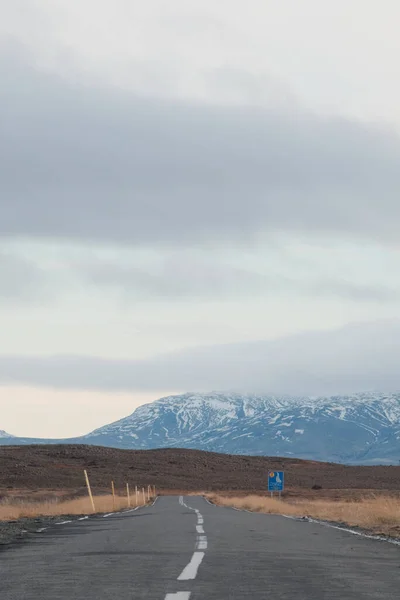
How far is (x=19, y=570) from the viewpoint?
1366 cm

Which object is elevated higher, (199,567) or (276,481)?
(276,481)

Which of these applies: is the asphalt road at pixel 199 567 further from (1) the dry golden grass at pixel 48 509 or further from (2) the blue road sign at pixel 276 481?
(2) the blue road sign at pixel 276 481

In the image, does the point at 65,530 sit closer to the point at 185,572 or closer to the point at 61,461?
the point at 185,572

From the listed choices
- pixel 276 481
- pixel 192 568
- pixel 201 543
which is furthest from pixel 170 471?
pixel 192 568

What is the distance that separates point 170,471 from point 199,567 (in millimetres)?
137571

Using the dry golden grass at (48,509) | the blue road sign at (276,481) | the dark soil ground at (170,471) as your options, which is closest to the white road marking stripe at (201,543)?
the dry golden grass at (48,509)

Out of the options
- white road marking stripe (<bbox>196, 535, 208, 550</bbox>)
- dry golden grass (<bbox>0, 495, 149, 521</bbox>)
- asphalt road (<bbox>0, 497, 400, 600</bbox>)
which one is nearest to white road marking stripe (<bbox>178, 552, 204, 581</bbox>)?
asphalt road (<bbox>0, 497, 400, 600</bbox>)

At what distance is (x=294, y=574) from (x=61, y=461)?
135 meters

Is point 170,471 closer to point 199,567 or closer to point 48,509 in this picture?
point 48,509

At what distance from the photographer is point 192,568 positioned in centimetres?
1351

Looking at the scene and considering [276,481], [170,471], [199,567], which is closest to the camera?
A: [199,567]

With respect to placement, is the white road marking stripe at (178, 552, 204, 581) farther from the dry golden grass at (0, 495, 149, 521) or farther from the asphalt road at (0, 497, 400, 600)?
the dry golden grass at (0, 495, 149, 521)

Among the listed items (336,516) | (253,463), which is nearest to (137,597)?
(336,516)

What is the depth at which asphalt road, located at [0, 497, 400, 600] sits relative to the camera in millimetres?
10914
